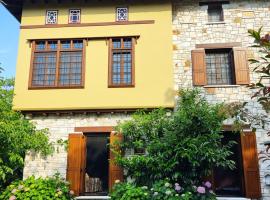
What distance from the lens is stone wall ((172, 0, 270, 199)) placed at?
12938 mm

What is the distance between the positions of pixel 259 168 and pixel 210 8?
21.2 ft

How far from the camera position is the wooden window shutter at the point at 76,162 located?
1219cm

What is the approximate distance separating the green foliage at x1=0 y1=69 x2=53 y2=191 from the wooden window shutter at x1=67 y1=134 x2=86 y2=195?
80 cm

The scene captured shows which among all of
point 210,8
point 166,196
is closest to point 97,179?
point 166,196

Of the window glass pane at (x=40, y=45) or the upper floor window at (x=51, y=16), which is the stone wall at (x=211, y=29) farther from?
the window glass pane at (x=40, y=45)

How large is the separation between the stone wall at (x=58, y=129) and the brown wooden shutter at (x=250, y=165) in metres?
4.21

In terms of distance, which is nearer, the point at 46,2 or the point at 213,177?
the point at 213,177

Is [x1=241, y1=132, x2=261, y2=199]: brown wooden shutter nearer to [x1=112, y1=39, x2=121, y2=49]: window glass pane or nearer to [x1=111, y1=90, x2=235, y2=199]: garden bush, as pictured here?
[x1=111, y1=90, x2=235, y2=199]: garden bush

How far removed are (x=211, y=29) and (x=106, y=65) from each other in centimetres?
427

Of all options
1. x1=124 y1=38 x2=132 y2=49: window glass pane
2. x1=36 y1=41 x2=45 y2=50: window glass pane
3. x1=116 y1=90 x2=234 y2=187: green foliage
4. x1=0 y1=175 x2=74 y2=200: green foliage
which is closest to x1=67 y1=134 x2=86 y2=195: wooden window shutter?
x1=0 y1=175 x2=74 y2=200: green foliage

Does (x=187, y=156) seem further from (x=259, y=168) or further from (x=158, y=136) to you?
(x=259, y=168)

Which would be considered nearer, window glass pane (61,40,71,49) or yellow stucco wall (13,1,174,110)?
yellow stucco wall (13,1,174,110)

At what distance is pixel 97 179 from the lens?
13969mm

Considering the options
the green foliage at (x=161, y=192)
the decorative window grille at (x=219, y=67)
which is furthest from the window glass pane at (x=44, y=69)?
the decorative window grille at (x=219, y=67)
